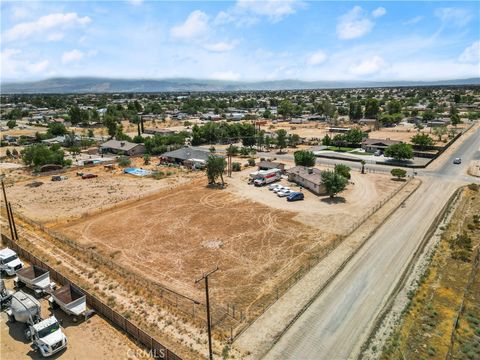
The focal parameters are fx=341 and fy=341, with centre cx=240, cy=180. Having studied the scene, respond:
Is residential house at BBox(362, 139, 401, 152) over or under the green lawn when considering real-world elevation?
over

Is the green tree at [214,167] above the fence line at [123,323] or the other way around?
above

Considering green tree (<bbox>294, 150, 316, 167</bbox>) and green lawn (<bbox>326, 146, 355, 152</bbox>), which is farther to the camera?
green lawn (<bbox>326, 146, 355, 152</bbox>)

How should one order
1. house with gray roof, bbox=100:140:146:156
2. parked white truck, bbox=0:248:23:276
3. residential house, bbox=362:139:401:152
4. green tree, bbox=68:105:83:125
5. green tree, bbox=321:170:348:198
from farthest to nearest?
green tree, bbox=68:105:83:125 < house with gray roof, bbox=100:140:146:156 < residential house, bbox=362:139:401:152 < green tree, bbox=321:170:348:198 < parked white truck, bbox=0:248:23:276

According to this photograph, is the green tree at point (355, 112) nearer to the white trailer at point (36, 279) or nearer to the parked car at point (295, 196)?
the parked car at point (295, 196)

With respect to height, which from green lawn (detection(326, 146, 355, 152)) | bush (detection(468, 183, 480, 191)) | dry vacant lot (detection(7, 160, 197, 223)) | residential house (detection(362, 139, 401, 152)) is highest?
residential house (detection(362, 139, 401, 152))

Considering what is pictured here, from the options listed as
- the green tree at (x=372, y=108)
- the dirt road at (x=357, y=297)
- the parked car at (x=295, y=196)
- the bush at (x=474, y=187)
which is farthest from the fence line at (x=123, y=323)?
the green tree at (x=372, y=108)

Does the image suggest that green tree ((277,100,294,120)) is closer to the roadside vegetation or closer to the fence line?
the roadside vegetation

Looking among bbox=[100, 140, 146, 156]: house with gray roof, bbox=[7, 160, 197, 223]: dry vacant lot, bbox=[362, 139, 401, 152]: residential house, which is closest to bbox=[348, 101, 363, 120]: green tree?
bbox=[362, 139, 401, 152]: residential house

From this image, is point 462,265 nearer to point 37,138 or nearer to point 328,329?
point 328,329
